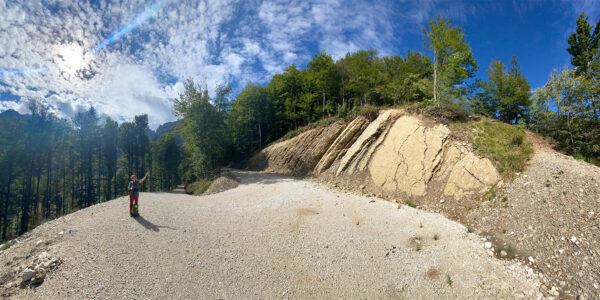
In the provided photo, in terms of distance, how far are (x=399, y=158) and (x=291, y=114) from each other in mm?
18868

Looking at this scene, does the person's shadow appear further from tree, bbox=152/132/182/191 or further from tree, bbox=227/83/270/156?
tree, bbox=152/132/182/191

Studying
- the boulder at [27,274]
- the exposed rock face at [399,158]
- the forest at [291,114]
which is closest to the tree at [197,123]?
the forest at [291,114]

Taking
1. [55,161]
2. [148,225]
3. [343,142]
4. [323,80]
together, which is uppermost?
[323,80]

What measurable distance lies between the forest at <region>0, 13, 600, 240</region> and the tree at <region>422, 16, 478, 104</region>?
0.08 metres

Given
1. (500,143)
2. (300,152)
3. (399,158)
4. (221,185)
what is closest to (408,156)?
(399,158)

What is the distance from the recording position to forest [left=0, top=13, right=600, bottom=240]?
10.9m

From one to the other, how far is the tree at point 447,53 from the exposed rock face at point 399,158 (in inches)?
186

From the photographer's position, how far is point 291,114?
29.0 meters

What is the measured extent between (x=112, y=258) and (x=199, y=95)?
20.9 m

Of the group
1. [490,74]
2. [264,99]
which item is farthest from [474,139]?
[264,99]

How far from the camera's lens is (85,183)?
79.5 feet

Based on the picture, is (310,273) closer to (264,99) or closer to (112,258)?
(112,258)

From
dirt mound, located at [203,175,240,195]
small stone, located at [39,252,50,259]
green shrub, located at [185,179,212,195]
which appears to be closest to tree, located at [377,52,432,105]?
dirt mound, located at [203,175,240,195]

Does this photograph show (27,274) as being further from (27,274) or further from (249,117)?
(249,117)
